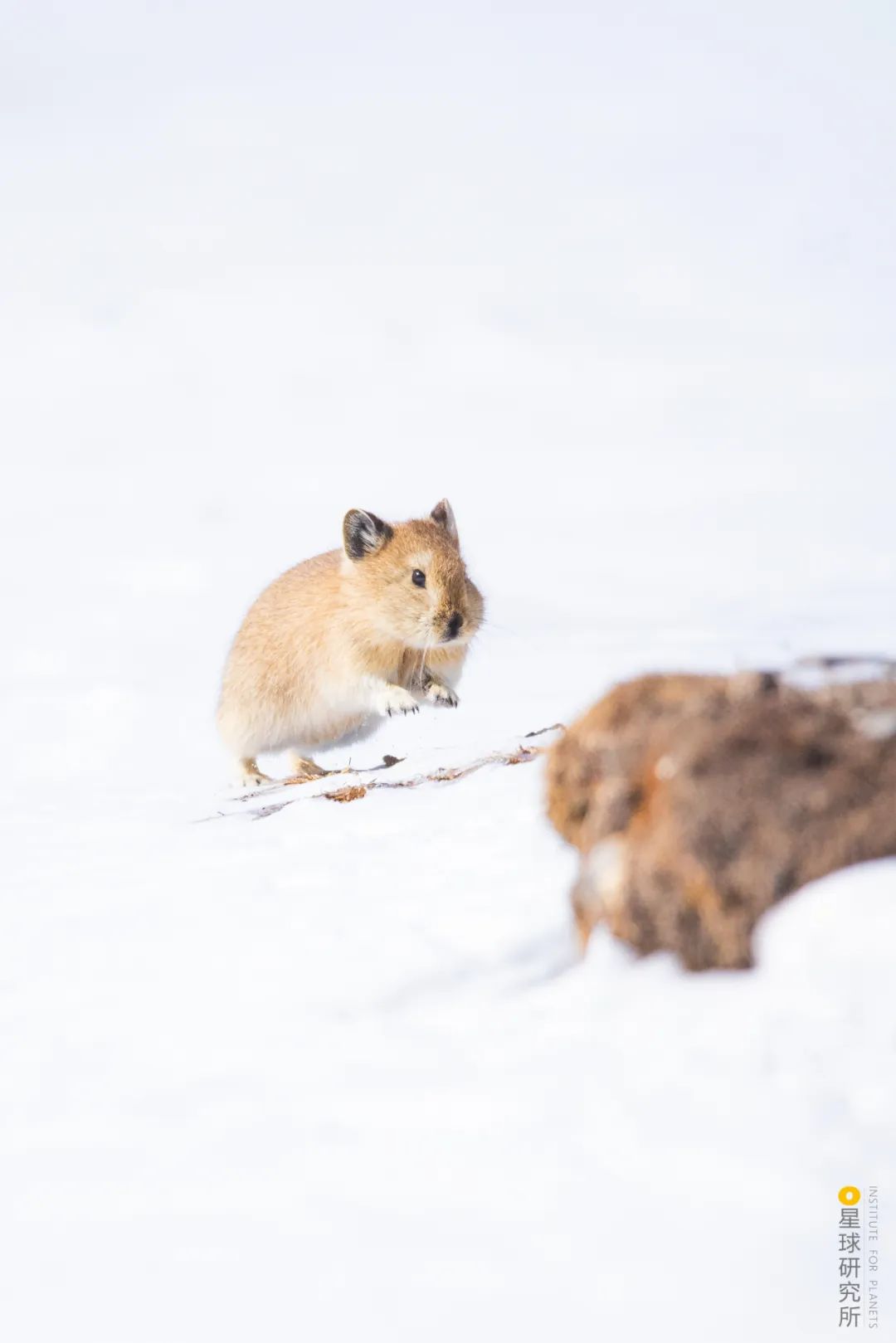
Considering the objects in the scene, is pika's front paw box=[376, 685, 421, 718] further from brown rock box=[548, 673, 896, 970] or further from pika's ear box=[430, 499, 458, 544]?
brown rock box=[548, 673, 896, 970]

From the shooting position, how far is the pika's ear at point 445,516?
977 centimetres

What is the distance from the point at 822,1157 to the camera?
393 centimetres

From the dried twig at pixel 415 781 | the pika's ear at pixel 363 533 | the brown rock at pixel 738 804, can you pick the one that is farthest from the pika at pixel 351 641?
the brown rock at pixel 738 804

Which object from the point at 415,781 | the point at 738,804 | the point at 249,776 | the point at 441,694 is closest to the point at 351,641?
the point at 441,694

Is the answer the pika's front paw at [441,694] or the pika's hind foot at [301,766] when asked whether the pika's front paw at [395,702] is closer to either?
the pika's front paw at [441,694]

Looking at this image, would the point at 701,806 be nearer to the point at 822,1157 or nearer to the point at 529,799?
the point at 822,1157

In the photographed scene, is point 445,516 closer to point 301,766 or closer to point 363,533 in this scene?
point 363,533

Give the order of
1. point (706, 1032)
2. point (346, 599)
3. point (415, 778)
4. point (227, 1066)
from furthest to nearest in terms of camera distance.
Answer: point (346, 599), point (415, 778), point (227, 1066), point (706, 1032)

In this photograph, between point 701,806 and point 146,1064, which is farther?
point 146,1064

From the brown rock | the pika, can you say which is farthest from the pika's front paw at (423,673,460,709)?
the brown rock

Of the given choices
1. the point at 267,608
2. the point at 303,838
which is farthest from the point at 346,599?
the point at 303,838

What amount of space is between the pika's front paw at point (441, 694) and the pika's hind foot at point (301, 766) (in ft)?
2.74

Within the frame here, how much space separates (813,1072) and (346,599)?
5.99 m

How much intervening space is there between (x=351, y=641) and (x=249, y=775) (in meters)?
1.35
